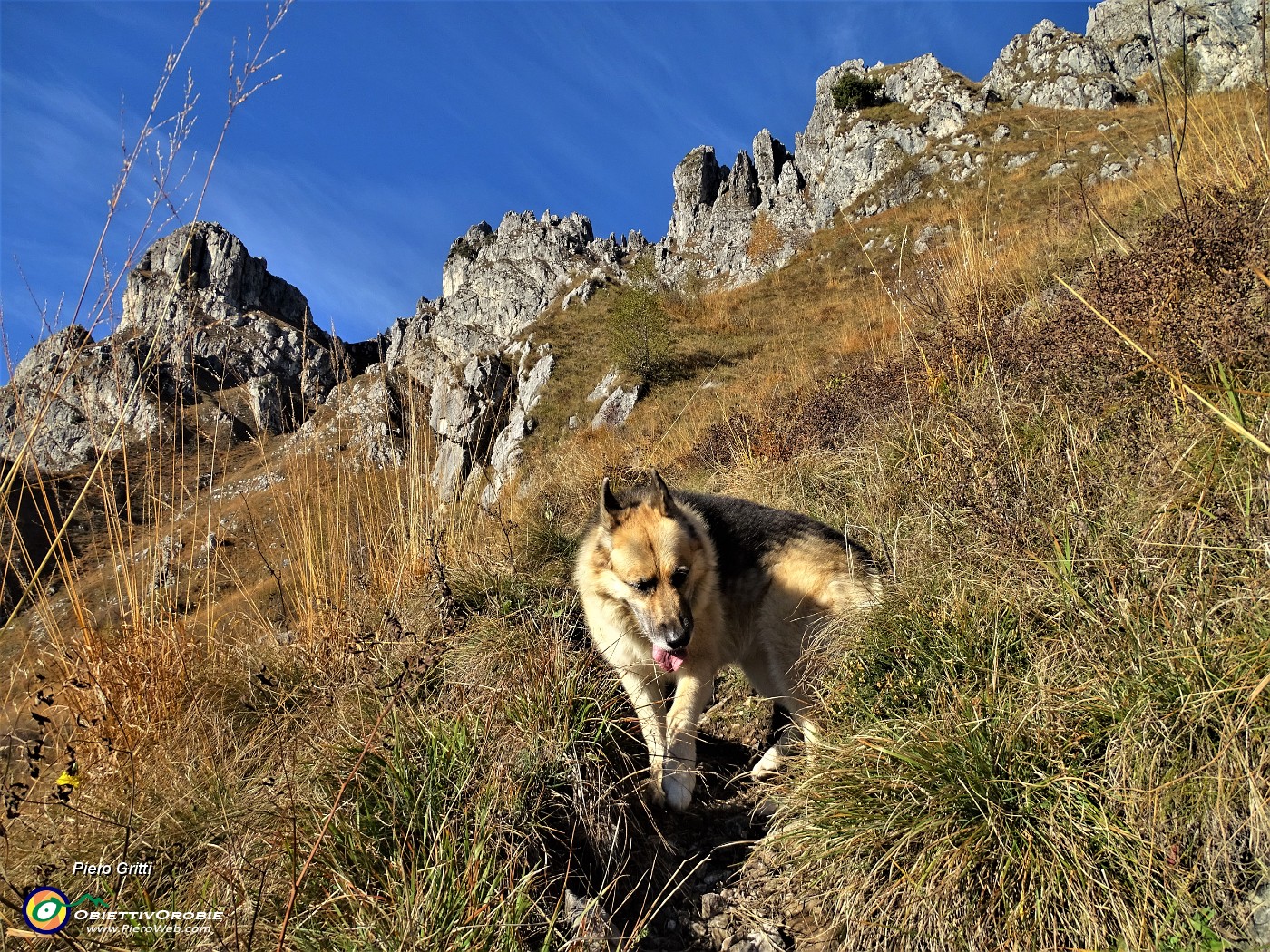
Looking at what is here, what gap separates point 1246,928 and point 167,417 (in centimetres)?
592

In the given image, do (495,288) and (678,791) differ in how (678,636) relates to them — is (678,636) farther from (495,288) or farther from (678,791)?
(495,288)

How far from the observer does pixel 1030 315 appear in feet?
19.5

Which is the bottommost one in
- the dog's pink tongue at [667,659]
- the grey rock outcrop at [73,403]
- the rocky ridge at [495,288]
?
the dog's pink tongue at [667,659]

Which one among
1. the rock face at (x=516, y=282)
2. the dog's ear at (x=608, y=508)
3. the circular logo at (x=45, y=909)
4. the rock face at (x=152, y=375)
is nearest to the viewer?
the circular logo at (x=45, y=909)

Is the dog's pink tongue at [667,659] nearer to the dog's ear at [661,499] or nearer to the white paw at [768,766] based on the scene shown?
the white paw at [768,766]

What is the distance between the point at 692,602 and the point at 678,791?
3.33ft

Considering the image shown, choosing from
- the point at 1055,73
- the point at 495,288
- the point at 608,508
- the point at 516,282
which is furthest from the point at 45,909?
the point at 495,288

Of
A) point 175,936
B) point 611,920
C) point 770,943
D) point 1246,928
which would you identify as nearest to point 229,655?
point 175,936

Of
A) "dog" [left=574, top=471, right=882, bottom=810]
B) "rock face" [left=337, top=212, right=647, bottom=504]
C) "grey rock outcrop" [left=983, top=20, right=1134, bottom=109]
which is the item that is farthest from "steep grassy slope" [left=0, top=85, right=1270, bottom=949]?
"grey rock outcrop" [left=983, top=20, right=1134, bottom=109]

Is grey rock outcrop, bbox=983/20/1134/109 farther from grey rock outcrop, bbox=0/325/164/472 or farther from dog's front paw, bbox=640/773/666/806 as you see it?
grey rock outcrop, bbox=0/325/164/472

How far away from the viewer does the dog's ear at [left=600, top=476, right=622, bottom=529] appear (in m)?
3.66

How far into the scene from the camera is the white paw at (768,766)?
10.7 ft

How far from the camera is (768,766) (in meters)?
3.35

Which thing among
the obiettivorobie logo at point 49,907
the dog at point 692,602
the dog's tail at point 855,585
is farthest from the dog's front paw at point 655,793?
the obiettivorobie logo at point 49,907
